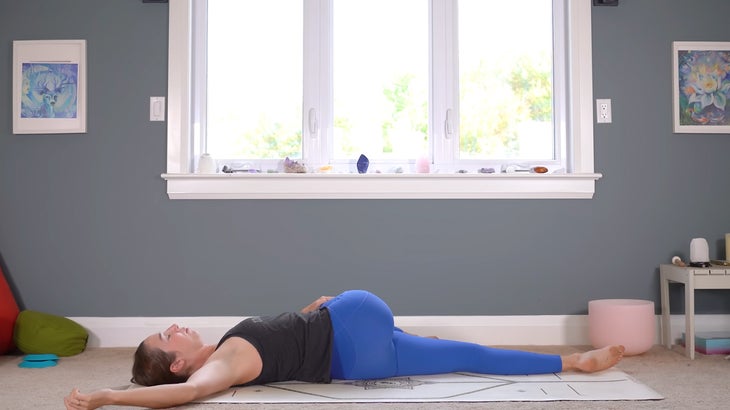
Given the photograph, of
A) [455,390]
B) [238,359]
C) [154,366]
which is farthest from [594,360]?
[154,366]

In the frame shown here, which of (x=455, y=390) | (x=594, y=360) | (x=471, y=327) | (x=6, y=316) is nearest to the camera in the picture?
(x=455, y=390)

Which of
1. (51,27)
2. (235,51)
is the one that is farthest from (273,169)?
(51,27)

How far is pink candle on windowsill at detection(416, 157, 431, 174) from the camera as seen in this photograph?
350 centimetres

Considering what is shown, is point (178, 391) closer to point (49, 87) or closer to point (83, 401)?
point (83, 401)

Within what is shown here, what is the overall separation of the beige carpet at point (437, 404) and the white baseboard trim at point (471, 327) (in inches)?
3.6

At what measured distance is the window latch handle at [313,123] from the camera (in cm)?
358

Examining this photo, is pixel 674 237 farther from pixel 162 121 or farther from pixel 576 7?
pixel 162 121

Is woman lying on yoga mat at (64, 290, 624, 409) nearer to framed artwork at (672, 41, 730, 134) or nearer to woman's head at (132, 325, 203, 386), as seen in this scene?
woman's head at (132, 325, 203, 386)

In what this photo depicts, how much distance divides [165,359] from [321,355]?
509mm

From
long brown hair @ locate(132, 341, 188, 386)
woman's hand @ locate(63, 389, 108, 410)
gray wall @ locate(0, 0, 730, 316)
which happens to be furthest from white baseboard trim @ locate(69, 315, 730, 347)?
woman's hand @ locate(63, 389, 108, 410)

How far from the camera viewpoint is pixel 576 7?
11.4ft

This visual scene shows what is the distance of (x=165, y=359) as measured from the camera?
2.19 metres

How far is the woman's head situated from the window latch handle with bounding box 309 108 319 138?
A: 5.19ft

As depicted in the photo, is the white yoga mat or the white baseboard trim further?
the white baseboard trim
